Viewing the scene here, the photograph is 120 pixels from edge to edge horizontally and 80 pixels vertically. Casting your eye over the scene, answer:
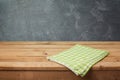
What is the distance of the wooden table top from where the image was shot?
1110mm

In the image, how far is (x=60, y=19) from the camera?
1612mm

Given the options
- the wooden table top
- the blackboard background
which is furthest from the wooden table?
the blackboard background

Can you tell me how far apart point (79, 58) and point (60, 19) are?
53 cm

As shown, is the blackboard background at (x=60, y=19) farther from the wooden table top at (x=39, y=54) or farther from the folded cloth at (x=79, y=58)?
the folded cloth at (x=79, y=58)

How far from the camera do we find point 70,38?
1636 millimetres

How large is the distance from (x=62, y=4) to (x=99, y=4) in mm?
316

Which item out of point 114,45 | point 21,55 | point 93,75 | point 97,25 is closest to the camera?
point 93,75

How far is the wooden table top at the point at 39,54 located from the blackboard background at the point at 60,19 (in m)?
0.08

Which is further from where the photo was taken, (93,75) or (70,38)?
(70,38)

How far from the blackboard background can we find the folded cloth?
0.28 m

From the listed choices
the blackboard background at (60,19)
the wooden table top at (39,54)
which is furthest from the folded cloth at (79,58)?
the blackboard background at (60,19)

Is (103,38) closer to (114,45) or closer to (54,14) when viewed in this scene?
(114,45)

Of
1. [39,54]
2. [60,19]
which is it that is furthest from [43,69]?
[60,19]

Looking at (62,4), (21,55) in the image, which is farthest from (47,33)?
(21,55)
